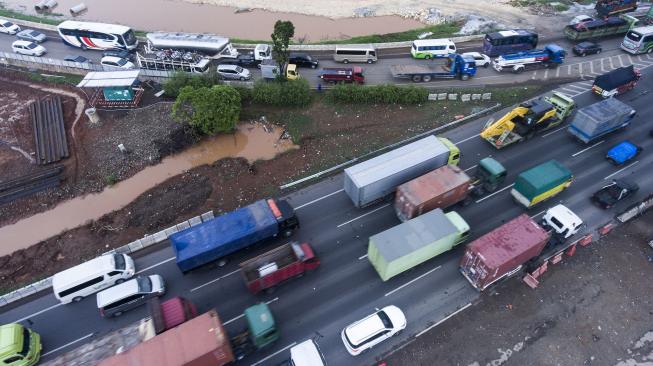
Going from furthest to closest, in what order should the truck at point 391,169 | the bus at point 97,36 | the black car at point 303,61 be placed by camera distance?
the bus at point 97,36 < the black car at point 303,61 < the truck at point 391,169

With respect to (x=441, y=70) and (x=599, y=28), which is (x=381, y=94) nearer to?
(x=441, y=70)

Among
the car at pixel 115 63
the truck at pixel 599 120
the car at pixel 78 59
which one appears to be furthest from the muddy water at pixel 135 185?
the truck at pixel 599 120

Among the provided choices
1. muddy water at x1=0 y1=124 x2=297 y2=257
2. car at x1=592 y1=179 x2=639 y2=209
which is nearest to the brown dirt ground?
car at x1=592 y1=179 x2=639 y2=209

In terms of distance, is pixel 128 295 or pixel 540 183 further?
pixel 540 183

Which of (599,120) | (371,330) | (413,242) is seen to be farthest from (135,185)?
(599,120)

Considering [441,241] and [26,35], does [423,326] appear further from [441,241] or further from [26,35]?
[26,35]

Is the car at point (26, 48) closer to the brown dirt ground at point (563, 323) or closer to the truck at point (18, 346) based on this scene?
the truck at point (18, 346)
